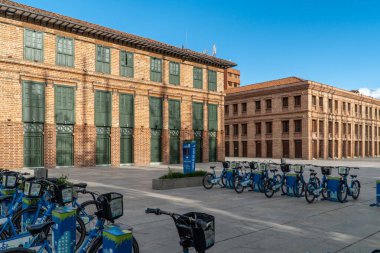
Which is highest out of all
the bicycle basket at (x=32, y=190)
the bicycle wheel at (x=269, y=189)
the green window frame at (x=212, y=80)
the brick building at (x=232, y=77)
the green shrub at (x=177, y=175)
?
the brick building at (x=232, y=77)

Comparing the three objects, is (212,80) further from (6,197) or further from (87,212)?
(87,212)

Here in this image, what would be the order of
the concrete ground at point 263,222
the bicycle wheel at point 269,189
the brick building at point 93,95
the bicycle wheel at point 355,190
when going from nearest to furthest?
the concrete ground at point 263,222 → the bicycle wheel at point 355,190 → the bicycle wheel at point 269,189 → the brick building at point 93,95

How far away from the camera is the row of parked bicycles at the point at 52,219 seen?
11.1 feet

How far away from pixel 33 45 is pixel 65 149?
7.59 meters

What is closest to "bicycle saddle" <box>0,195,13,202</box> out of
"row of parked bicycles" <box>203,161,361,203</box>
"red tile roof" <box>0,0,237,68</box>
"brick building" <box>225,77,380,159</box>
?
"row of parked bicycles" <box>203,161,361,203</box>

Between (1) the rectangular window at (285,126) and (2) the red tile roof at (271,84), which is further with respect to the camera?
(2) the red tile roof at (271,84)

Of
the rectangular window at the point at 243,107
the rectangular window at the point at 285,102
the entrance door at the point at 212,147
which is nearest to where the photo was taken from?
the entrance door at the point at 212,147

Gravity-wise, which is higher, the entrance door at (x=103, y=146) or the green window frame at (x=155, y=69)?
the green window frame at (x=155, y=69)

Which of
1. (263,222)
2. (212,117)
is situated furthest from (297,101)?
(263,222)

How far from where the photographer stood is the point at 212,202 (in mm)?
11258

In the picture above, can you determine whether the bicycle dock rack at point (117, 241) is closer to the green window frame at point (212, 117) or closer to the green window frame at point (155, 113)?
the green window frame at point (155, 113)

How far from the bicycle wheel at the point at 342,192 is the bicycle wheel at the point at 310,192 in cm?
88

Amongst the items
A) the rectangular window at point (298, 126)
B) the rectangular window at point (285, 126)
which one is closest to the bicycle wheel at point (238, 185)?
the rectangular window at point (298, 126)

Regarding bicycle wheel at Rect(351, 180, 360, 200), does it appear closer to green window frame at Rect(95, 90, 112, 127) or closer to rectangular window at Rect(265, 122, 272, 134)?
green window frame at Rect(95, 90, 112, 127)
